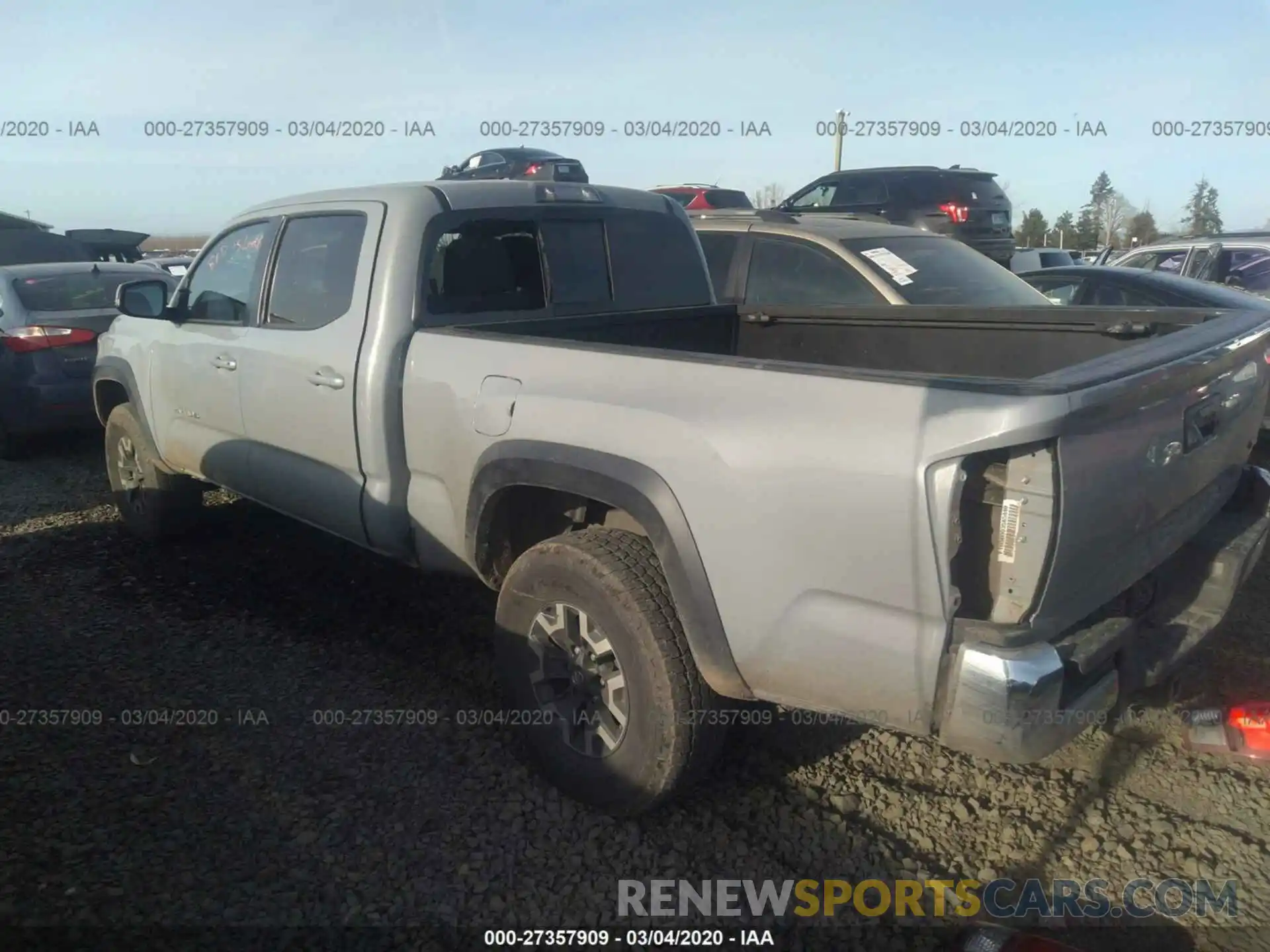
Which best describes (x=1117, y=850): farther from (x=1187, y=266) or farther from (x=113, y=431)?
(x=1187, y=266)

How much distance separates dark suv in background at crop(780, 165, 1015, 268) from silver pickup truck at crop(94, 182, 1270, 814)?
7323mm

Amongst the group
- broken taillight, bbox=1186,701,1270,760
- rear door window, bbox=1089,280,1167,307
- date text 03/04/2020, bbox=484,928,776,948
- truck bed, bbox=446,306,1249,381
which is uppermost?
truck bed, bbox=446,306,1249,381

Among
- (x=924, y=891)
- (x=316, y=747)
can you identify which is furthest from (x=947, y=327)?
(x=316, y=747)

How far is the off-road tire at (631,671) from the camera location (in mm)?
2699

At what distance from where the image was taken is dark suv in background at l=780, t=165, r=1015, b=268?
1107 centimetres

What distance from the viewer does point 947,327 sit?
397 centimetres

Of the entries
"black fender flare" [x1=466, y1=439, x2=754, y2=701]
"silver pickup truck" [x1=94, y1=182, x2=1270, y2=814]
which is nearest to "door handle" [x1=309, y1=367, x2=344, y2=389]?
"silver pickup truck" [x1=94, y1=182, x2=1270, y2=814]

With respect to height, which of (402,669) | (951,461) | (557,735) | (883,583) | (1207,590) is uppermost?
(951,461)

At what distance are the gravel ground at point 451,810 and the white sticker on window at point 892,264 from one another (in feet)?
8.76

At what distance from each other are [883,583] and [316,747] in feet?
7.15

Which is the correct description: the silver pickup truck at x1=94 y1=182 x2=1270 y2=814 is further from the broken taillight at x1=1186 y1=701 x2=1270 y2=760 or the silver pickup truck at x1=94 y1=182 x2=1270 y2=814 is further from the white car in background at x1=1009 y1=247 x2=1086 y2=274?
the white car in background at x1=1009 y1=247 x2=1086 y2=274

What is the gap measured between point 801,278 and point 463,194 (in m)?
2.94

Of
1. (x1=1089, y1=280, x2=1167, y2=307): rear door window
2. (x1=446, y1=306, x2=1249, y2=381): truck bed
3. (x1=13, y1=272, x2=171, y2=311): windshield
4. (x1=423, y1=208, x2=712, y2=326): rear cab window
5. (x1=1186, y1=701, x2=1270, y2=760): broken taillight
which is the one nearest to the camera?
(x1=1186, y1=701, x2=1270, y2=760): broken taillight

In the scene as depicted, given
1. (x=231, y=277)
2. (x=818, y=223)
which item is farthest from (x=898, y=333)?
(x=231, y=277)
